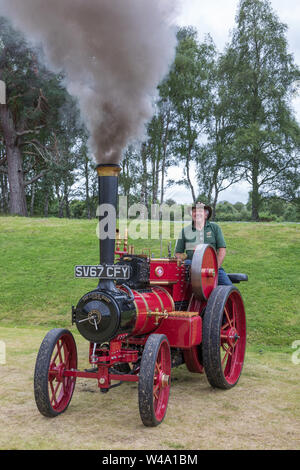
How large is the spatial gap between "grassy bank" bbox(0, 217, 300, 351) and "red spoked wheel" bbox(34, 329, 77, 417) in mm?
3223

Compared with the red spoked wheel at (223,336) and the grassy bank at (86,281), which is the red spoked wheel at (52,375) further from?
the grassy bank at (86,281)

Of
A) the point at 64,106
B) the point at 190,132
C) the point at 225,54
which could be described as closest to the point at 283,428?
the point at 64,106

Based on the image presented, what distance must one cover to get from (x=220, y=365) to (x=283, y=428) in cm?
85

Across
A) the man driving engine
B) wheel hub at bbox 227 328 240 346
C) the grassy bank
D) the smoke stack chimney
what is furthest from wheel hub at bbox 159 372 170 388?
the grassy bank

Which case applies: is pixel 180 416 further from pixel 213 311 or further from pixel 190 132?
pixel 190 132

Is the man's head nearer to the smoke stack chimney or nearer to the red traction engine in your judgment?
the red traction engine

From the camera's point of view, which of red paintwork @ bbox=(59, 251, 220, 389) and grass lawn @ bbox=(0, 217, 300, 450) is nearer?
grass lawn @ bbox=(0, 217, 300, 450)

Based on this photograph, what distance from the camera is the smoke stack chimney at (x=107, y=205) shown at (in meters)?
3.21

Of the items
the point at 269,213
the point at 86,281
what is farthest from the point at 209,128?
the point at 86,281

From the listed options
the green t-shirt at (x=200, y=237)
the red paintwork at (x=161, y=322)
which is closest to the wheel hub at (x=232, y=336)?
the red paintwork at (x=161, y=322)

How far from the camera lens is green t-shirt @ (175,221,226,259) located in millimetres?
4766

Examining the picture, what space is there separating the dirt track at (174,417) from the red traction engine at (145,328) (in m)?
0.15

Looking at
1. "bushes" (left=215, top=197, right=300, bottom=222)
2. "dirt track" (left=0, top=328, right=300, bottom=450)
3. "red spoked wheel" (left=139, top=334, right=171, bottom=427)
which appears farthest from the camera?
"bushes" (left=215, top=197, right=300, bottom=222)

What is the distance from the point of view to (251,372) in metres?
4.81
